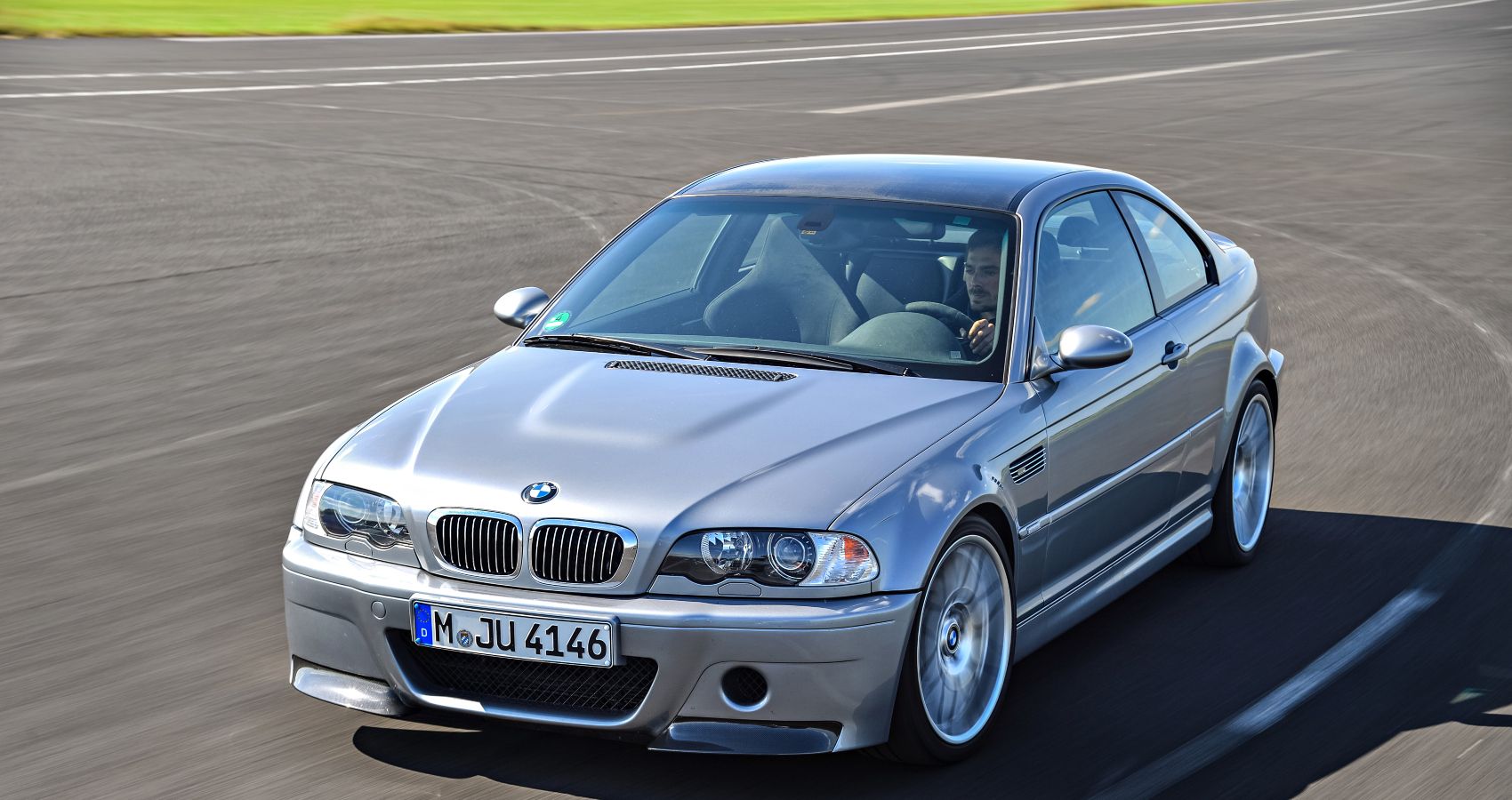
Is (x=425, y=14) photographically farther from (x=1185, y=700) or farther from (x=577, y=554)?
(x=577, y=554)

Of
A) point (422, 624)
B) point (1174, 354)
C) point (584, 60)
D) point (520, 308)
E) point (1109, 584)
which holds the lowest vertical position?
point (584, 60)

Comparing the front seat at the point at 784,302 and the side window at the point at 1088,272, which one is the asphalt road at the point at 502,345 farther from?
the front seat at the point at 784,302

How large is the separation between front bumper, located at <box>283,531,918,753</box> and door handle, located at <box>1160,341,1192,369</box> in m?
1.94

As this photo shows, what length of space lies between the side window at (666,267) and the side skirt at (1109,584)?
1663mm

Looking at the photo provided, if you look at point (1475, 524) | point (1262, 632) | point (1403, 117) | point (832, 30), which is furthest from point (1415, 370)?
point (832, 30)

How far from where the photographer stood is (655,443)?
4.86 metres

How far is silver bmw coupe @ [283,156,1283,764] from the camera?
14.8ft

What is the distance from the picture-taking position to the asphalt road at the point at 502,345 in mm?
4965

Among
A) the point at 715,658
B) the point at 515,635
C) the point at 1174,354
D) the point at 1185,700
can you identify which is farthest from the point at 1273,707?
the point at 515,635

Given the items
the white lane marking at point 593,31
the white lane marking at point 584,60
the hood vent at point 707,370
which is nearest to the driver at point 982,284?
the hood vent at point 707,370

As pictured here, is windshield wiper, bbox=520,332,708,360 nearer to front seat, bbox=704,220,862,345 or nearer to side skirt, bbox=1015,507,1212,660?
front seat, bbox=704,220,862,345

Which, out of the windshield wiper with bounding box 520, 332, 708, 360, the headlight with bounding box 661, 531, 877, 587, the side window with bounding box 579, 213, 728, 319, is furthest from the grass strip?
the headlight with bounding box 661, 531, 877, 587

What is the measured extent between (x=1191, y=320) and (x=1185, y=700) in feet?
5.24

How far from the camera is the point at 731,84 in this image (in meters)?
28.9
